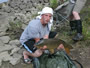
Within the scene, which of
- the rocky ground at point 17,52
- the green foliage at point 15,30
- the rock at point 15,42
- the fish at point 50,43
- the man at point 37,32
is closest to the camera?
the fish at point 50,43

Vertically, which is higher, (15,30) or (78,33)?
(78,33)

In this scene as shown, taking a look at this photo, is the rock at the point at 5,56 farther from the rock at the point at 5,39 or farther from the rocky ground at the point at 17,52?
the rock at the point at 5,39

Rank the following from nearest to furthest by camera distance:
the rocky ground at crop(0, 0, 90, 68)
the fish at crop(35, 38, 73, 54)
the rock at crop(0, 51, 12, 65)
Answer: the fish at crop(35, 38, 73, 54)
the rocky ground at crop(0, 0, 90, 68)
the rock at crop(0, 51, 12, 65)

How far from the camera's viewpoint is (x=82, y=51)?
5.32 metres

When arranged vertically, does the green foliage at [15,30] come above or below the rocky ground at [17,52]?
below

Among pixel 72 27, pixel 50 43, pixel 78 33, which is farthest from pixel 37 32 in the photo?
pixel 72 27

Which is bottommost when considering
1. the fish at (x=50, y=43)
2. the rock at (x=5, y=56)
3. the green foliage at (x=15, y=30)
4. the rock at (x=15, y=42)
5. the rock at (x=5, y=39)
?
the green foliage at (x=15, y=30)

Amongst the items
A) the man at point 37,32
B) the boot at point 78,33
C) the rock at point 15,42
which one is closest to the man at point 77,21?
the boot at point 78,33

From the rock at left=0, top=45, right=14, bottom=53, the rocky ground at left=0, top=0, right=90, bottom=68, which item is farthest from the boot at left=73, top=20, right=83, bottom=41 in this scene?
the rock at left=0, top=45, right=14, bottom=53

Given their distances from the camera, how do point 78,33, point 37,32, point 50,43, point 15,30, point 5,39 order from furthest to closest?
point 15,30 → point 5,39 → point 78,33 → point 37,32 → point 50,43

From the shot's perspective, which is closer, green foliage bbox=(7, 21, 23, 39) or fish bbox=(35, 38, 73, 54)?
fish bbox=(35, 38, 73, 54)

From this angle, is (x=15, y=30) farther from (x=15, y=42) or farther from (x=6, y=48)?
(x=6, y=48)

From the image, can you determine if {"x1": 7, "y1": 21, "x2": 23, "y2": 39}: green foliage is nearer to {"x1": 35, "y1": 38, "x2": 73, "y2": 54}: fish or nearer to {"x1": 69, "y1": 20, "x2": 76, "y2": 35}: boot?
{"x1": 69, "y1": 20, "x2": 76, "y2": 35}: boot

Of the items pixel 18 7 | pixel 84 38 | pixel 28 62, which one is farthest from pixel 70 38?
pixel 18 7
